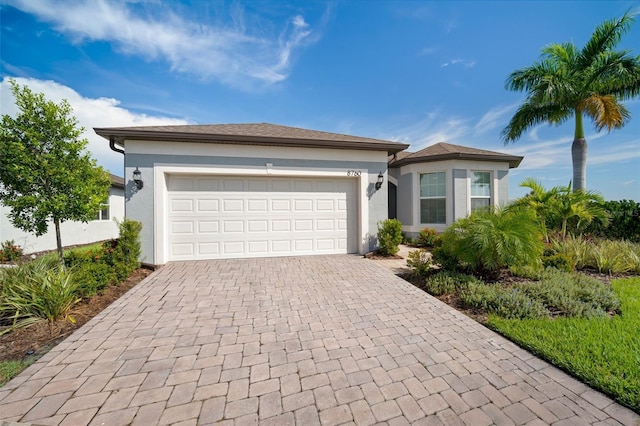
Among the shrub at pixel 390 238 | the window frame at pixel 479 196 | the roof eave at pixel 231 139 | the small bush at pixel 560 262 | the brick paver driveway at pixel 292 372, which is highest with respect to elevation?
the roof eave at pixel 231 139

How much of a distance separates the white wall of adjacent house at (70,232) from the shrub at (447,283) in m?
7.18

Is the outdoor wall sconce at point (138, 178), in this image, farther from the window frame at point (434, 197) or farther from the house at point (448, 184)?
the window frame at point (434, 197)

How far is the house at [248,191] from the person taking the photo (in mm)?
6449

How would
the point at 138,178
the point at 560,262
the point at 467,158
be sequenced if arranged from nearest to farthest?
the point at 560,262 < the point at 138,178 < the point at 467,158

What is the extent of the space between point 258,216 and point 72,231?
9.89m

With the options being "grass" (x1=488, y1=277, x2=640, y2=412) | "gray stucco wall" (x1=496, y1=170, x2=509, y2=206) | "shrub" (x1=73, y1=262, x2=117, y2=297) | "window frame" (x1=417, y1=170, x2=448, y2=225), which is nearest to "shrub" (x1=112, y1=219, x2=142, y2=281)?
"shrub" (x1=73, y1=262, x2=117, y2=297)

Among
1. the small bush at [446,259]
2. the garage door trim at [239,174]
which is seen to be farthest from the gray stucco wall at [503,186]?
the small bush at [446,259]

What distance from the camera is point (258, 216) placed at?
732 cm

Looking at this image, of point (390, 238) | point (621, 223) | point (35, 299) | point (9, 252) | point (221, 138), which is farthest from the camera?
point (621, 223)

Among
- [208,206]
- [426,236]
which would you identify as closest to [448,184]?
[426,236]

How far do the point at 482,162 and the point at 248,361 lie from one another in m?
11.2

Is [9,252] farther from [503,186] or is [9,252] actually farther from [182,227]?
[503,186]

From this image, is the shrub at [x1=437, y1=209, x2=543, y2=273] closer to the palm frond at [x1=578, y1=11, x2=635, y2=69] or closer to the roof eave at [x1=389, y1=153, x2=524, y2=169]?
the roof eave at [x1=389, y1=153, x2=524, y2=169]

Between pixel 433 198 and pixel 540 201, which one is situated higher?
pixel 433 198
